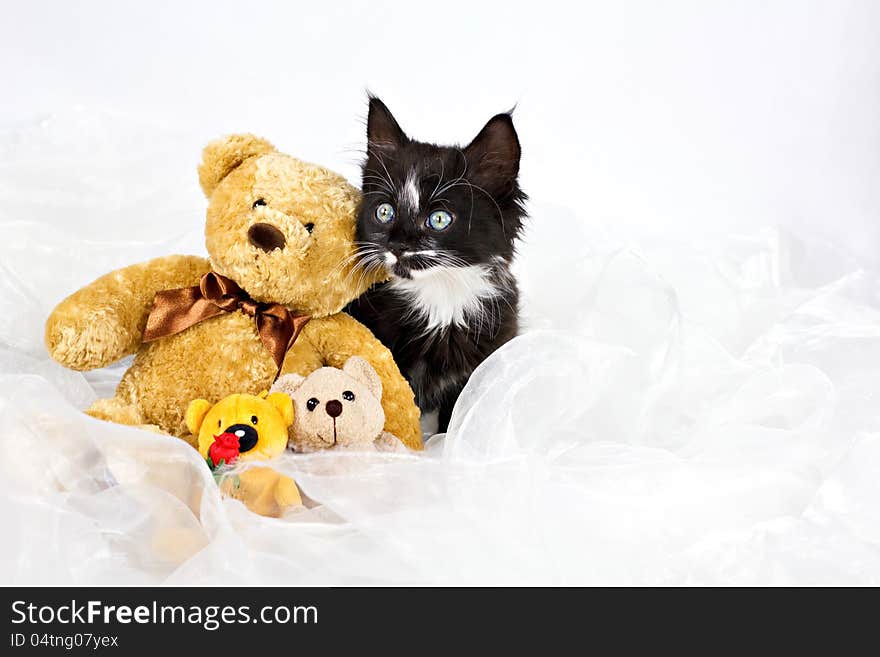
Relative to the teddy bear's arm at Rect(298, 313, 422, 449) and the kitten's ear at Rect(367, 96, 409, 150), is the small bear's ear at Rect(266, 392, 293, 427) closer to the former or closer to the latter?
the teddy bear's arm at Rect(298, 313, 422, 449)

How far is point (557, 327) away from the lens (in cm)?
222

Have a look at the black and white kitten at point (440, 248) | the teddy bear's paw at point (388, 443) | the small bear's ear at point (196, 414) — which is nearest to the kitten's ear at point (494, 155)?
the black and white kitten at point (440, 248)

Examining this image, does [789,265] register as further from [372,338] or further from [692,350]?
[372,338]

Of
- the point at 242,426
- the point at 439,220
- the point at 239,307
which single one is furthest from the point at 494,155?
the point at 242,426

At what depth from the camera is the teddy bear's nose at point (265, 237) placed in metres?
1.61

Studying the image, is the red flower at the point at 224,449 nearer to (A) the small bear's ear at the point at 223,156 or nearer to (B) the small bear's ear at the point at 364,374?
(B) the small bear's ear at the point at 364,374

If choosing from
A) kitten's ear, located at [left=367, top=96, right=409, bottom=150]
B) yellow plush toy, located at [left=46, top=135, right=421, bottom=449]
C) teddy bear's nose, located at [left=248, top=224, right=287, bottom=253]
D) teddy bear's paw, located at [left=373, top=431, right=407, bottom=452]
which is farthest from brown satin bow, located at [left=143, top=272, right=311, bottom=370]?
kitten's ear, located at [left=367, top=96, right=409, bottom=150]

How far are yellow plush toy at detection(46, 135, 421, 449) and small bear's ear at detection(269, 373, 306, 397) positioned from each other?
67 millimetres

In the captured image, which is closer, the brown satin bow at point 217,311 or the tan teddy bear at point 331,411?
the tan teddy bear at point 331,411

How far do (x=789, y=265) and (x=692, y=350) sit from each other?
0.88 m

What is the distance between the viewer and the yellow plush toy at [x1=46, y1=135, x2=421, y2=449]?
5.25ft

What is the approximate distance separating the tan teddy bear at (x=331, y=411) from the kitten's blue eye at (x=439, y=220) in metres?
0.31

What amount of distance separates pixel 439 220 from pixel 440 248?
5 centimetres
